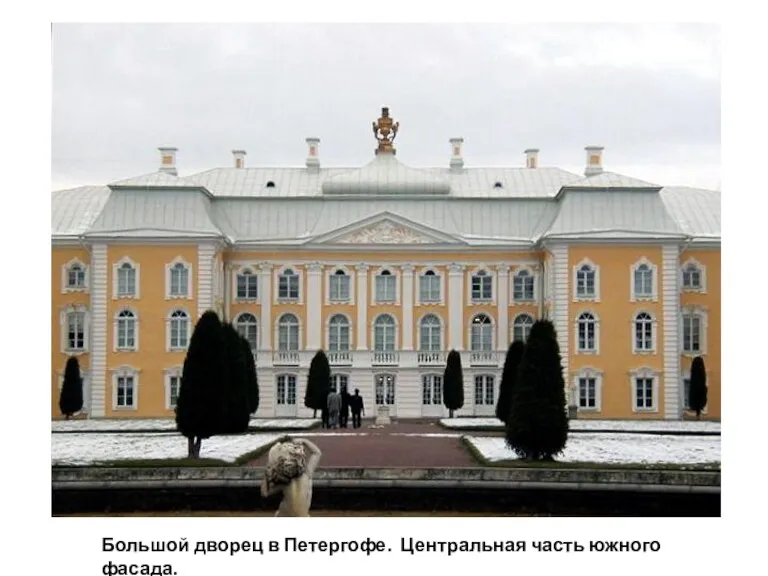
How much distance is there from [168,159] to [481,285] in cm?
1177

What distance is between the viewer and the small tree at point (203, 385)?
21.2 meters

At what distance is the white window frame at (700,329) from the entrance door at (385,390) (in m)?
9.27

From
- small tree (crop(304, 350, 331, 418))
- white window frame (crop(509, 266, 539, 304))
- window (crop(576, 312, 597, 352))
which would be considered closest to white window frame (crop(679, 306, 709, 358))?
window (crop(576, 312, 597, 352))

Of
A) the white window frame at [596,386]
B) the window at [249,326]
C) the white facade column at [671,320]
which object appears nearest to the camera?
the white window frame at [596,386]

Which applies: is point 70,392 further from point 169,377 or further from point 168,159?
point 168,159

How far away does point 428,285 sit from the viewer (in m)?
43.2

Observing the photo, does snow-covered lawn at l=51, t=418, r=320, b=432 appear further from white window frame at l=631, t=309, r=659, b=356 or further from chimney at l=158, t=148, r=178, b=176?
white window frame at l=631, t=309, r=659, b=356

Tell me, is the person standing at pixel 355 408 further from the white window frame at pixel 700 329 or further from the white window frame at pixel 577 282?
the white window frame at pixel 700 329

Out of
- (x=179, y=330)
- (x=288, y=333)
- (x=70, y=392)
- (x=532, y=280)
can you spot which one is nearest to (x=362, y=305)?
(x=288, y=333)

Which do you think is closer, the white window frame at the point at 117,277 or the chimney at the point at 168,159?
the white window frame at the point at 117,277

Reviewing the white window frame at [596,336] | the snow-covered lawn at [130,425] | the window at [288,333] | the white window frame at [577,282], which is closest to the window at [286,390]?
the window at [288,333]

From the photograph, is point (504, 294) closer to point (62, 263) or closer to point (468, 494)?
point (62, 263)

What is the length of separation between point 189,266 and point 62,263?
13.9 ft

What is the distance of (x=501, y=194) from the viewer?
45250 mm
